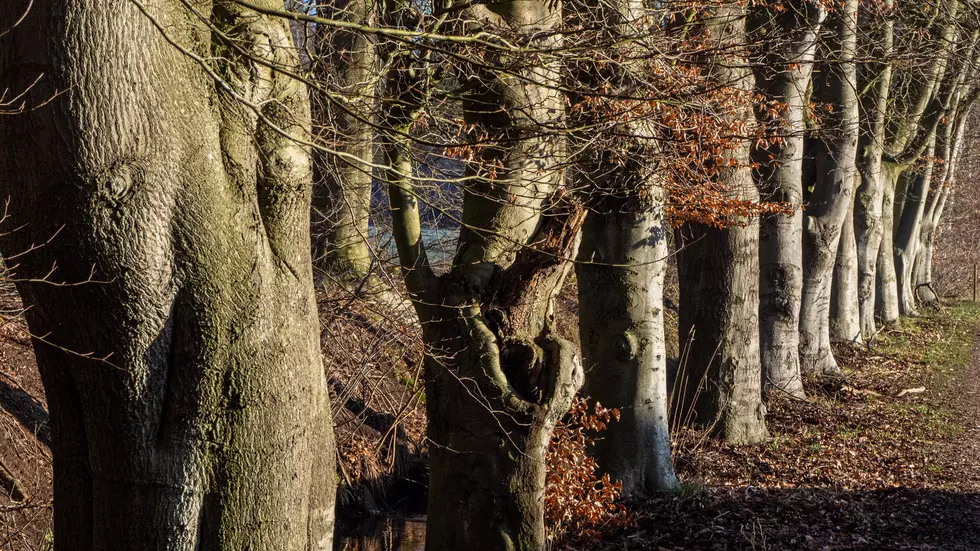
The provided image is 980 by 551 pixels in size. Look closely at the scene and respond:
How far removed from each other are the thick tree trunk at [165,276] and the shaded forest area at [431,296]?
15 millimetres

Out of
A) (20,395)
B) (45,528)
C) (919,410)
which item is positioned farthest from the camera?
(919,410)

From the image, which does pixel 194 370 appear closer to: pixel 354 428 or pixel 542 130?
pixel 542 130

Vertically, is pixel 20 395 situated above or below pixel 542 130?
below

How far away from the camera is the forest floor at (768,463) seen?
7387 mm

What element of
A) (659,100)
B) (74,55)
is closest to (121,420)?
A: (74,55)

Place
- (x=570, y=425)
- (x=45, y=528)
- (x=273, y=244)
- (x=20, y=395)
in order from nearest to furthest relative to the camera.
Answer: (x=273, y=244)
(x=45, y=528)
(x=570, y=425)
(x=20, y=395)

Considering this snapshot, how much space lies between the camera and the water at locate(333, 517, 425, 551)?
894cm

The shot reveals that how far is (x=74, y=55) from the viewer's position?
12.6ft

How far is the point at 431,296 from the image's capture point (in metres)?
6.82

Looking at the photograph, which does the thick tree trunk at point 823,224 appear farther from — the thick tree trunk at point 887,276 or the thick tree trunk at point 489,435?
the thick tree trunk at point 489,435

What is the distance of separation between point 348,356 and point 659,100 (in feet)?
18.3

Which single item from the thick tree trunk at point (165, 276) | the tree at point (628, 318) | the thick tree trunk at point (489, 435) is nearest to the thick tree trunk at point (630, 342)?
the tree at point (628, 318)

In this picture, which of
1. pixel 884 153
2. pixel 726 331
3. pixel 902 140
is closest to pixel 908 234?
pixel 902 140

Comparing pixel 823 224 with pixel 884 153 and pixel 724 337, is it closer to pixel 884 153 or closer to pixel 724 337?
pixel 724 337
